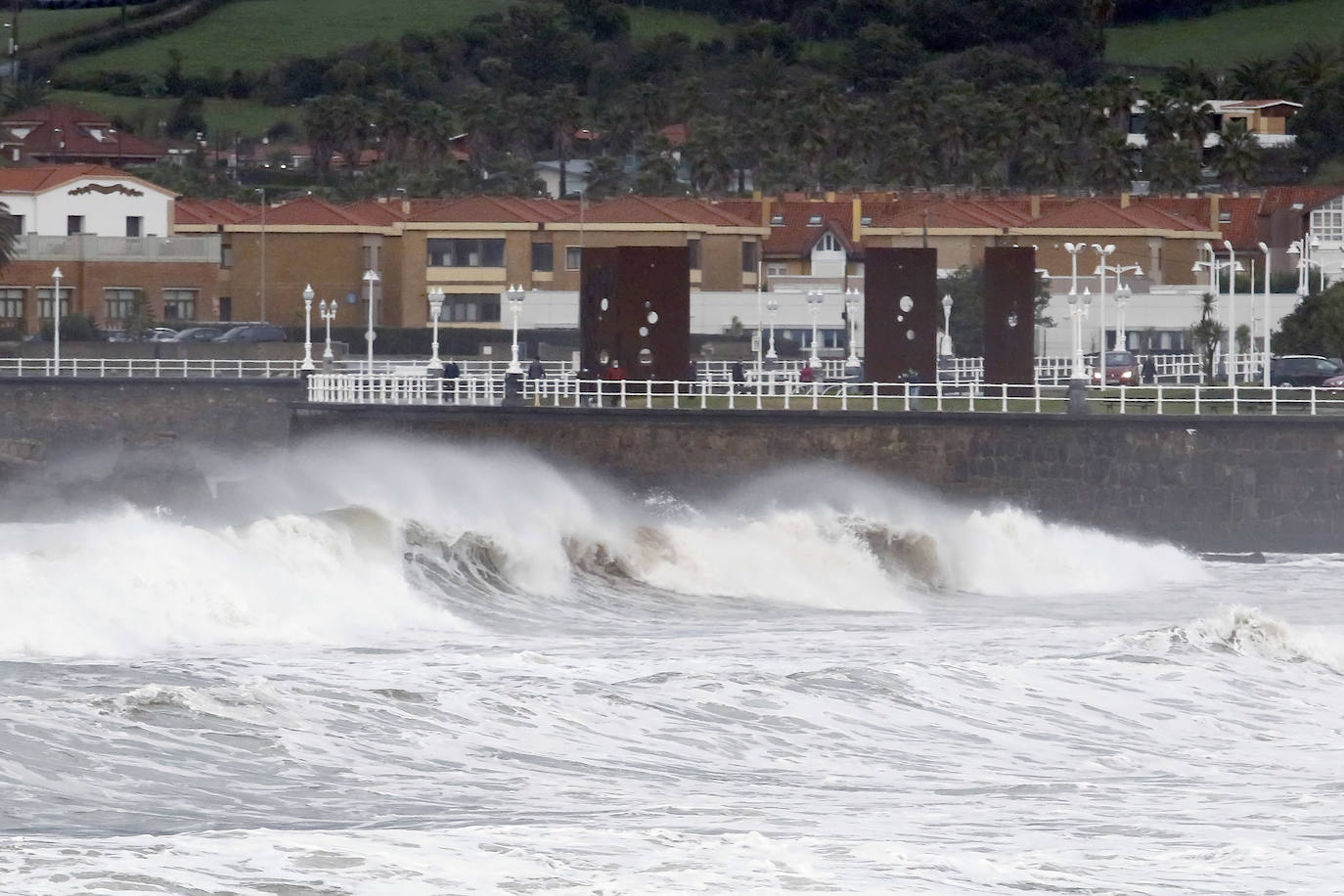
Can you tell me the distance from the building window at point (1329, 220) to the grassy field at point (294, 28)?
85.0 m

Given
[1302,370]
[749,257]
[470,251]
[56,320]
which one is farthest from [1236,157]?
[56,320]

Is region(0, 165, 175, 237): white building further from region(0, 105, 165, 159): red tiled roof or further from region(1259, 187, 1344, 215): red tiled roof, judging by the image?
region(0, 105, 165, 159): red tiled roof

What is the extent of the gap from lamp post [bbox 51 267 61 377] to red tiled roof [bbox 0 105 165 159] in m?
51.3

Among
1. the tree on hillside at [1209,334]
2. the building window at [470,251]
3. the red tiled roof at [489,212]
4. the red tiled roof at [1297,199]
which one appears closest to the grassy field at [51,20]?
the red tiled roof at [489,212]

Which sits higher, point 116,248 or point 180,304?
point 116,248

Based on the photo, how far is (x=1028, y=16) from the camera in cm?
16675

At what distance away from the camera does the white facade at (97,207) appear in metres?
89.9

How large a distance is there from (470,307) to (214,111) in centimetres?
8456

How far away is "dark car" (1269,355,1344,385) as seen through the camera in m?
59.1

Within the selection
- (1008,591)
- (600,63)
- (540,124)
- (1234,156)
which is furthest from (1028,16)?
(1008,591)

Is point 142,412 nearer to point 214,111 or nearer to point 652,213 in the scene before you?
point 652,213

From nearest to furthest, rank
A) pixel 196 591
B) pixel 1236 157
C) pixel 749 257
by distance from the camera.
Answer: pixel 196 591 < pixel 749 257 < pixel 1236 157

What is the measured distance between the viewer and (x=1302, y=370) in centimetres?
6016

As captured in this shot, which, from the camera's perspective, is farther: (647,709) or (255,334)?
(255,334)
